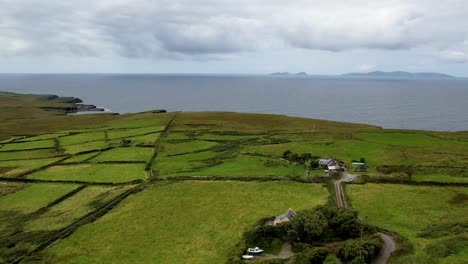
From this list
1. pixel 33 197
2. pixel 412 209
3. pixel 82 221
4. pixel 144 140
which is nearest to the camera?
pixel 412 209

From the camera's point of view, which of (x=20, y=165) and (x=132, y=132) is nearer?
(x=20, y=165)

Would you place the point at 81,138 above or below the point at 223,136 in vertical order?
below

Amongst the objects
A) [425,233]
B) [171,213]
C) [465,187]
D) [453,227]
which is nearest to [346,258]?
[425,233]

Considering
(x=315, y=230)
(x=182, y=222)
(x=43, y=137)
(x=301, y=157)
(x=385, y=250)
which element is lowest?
(x=182, y=222)

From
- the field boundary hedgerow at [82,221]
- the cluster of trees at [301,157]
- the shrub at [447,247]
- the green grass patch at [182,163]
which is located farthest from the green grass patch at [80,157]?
the shrub at [447,247]

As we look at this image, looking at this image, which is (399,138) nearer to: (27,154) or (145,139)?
(145,139)

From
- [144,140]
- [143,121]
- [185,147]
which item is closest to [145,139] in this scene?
[144,140]

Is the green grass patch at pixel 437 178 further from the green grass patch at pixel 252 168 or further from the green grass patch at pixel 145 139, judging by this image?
the green grass patch at pixel 145 139
